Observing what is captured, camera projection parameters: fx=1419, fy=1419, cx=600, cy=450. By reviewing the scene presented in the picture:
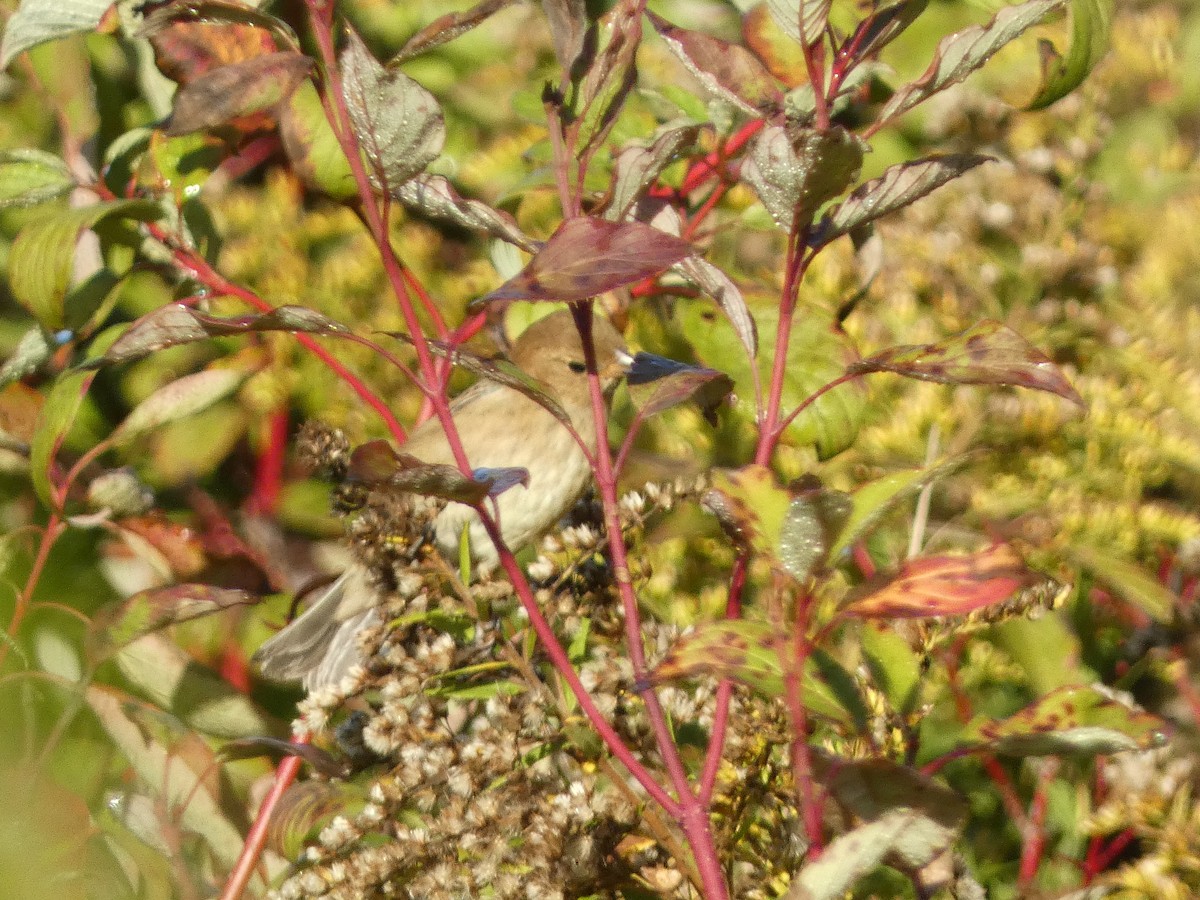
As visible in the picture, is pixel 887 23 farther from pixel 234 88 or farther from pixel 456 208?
pixel 234 88

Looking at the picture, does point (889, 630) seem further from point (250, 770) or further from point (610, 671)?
point (250, 770)

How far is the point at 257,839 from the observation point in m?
1.23

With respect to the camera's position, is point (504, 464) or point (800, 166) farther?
point (504, 464)

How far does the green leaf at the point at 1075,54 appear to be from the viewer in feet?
3.75

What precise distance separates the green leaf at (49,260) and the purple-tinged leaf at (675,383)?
20.7 inches

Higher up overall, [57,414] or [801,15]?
[801,15]

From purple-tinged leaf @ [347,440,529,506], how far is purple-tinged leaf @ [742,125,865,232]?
234mm

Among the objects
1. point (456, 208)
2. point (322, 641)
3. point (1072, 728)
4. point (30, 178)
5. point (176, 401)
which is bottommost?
point (322, 641)

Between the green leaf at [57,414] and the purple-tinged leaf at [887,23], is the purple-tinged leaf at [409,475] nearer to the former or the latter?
the purple-tinged leaf at [887,23]

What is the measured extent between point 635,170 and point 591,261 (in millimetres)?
123

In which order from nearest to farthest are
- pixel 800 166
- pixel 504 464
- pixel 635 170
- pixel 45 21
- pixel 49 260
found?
pixel 800 166 → pixel 635 170 → pixel 45 21 → pixel 49 260 → pixel 504 464

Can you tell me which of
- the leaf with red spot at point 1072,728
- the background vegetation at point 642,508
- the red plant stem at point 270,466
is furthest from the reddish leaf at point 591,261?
the red plant stem at point 270,466

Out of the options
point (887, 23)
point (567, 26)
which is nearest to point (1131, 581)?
point (887, 23)

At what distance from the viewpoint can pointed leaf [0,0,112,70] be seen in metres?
1.09
